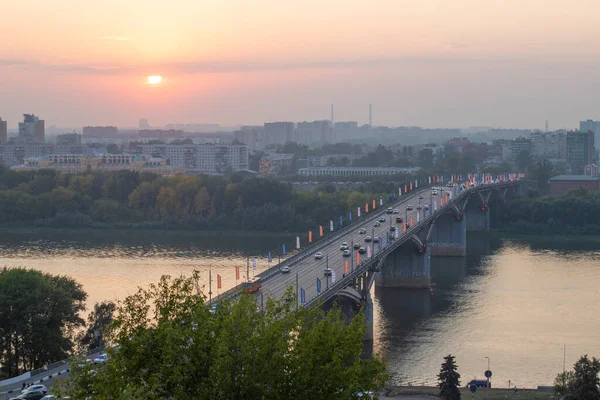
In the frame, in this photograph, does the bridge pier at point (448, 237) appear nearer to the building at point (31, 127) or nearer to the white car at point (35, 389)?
the white car at point (35, 389)

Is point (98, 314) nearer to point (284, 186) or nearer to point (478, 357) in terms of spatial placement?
point (478, 357)

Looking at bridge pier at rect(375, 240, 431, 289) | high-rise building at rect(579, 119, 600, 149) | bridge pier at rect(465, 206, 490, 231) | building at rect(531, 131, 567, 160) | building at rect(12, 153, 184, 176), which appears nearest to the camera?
bridge pier at rect(375, 240, 431, 289)

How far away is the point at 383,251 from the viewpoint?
88.9ft

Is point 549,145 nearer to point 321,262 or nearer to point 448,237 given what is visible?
point 448,237

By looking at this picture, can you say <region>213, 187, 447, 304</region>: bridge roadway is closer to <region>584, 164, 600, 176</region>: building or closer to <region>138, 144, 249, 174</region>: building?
<region>584, 164, 600, 176</region>: building

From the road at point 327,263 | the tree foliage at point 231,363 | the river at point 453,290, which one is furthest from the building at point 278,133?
the tree foliage at point 231,363

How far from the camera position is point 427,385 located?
1959cm

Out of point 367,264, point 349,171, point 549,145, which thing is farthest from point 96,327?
point 549,145

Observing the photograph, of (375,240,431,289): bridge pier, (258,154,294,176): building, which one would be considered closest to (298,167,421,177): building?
(258,154,294,176): building

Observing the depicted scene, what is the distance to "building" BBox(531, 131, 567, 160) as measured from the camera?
106625 millimetres

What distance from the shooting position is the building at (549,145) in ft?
350

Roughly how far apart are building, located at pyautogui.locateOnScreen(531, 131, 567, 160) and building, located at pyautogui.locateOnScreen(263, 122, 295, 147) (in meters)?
70.9

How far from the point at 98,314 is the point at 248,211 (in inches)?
1168

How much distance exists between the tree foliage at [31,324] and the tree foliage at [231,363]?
318 inches
